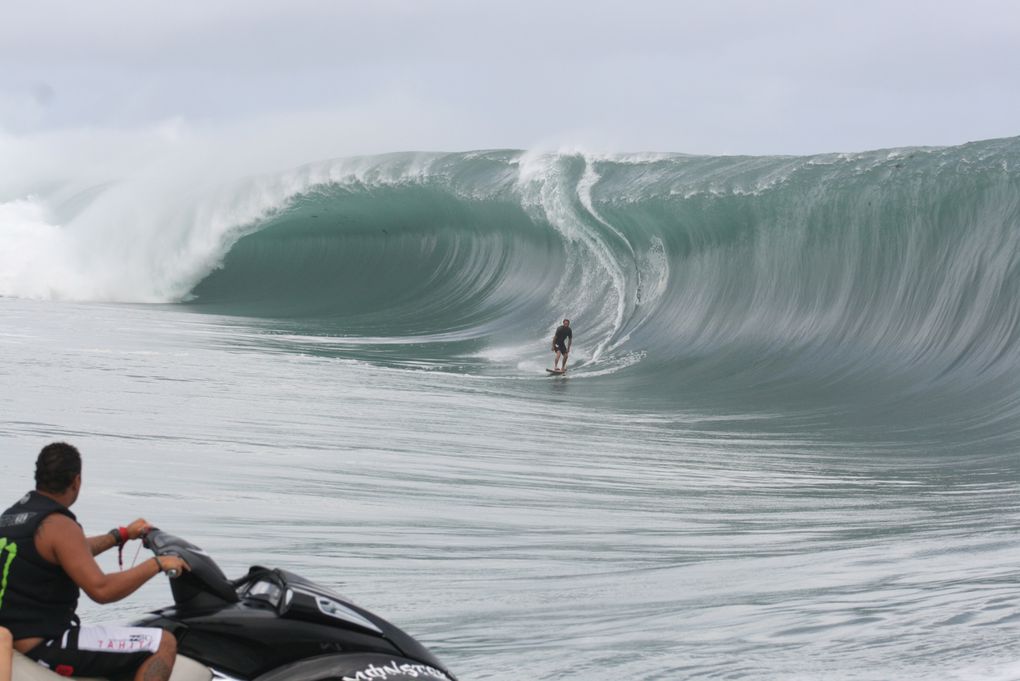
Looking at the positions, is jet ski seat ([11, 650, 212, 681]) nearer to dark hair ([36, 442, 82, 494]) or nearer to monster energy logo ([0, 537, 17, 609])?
monster energy logo ([0, 537, 17, 609])

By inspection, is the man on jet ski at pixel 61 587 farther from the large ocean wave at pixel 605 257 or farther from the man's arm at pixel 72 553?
the large ocean wave at pixel 605 257

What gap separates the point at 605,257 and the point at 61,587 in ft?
69.4

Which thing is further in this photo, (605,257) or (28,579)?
(605,257)

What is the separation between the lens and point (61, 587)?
3279 mm

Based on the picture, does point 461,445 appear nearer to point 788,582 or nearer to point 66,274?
point 788,582

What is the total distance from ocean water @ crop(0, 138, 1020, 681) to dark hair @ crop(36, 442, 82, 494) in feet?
6.52

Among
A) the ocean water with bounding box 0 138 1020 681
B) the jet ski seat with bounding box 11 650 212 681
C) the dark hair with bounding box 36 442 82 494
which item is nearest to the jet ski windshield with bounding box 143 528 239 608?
the jet ski seat with bounding box 11 650 212 681

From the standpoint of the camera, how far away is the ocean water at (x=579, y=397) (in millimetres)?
5785

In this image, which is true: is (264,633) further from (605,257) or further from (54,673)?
(605,257)

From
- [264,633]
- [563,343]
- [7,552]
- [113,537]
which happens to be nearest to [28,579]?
[7,552]

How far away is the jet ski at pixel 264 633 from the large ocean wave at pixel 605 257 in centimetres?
1131

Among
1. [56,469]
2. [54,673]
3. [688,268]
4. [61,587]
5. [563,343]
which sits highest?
[688,268]

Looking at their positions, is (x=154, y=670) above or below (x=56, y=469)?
below

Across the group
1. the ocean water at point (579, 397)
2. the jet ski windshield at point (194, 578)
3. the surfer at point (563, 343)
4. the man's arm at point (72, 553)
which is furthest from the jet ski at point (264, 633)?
the surfer at point (563, 343)
